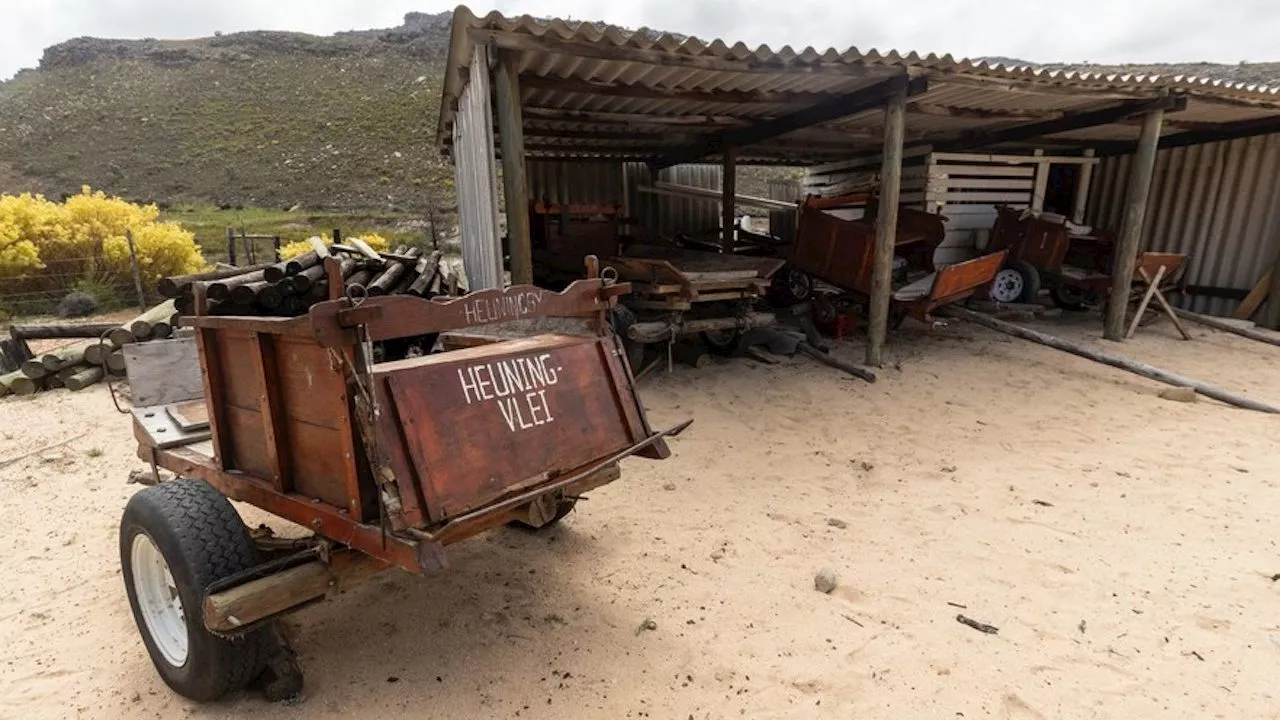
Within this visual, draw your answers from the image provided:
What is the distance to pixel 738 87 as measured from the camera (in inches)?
265

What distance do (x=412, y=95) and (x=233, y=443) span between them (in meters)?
44.8

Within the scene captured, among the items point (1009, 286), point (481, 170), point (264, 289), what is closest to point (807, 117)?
point (1009, 286)

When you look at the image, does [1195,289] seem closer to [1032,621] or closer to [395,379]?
[1032,621]

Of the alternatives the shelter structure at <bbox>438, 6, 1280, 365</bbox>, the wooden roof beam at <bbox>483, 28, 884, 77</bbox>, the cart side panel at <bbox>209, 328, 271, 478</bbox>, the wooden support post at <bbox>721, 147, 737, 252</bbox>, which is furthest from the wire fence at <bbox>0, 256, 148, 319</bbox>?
the cart side panel at <bbox>209, 328, 271, 478</bbox>

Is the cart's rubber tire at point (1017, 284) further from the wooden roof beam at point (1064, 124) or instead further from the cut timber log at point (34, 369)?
the cut timber log at point (34, 369)

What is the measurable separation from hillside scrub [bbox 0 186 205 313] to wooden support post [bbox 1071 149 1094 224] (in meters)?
17.2

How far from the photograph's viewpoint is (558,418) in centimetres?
245

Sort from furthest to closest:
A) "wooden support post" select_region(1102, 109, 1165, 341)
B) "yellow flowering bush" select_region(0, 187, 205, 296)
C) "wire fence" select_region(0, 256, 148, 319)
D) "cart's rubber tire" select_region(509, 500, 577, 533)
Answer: "yellow flowering bush" select_region(0, 187, 205, 296), "wire fence" select_region(0, 256, 148, 319), "wooden support post" select_region(1102, 109, 1165, 341), "cart's rubber tire" select_region(509, 500, 577, 533)

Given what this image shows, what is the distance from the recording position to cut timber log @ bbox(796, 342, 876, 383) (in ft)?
22.0

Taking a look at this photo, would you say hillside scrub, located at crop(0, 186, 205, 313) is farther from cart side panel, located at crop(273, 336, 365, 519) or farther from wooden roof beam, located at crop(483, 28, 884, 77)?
cart side panel, located at crop(273, 336, 365, 519)

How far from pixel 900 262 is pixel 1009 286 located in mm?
2009

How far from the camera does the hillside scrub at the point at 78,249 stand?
10.3 m

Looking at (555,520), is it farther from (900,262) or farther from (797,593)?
(900,262)

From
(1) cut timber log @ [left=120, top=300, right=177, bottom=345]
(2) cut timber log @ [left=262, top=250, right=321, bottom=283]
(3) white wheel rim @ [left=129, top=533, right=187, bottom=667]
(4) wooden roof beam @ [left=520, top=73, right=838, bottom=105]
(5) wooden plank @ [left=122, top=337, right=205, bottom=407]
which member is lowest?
(3) white wheel rim @ [left=129, top=533, right=187, bottom=667]
